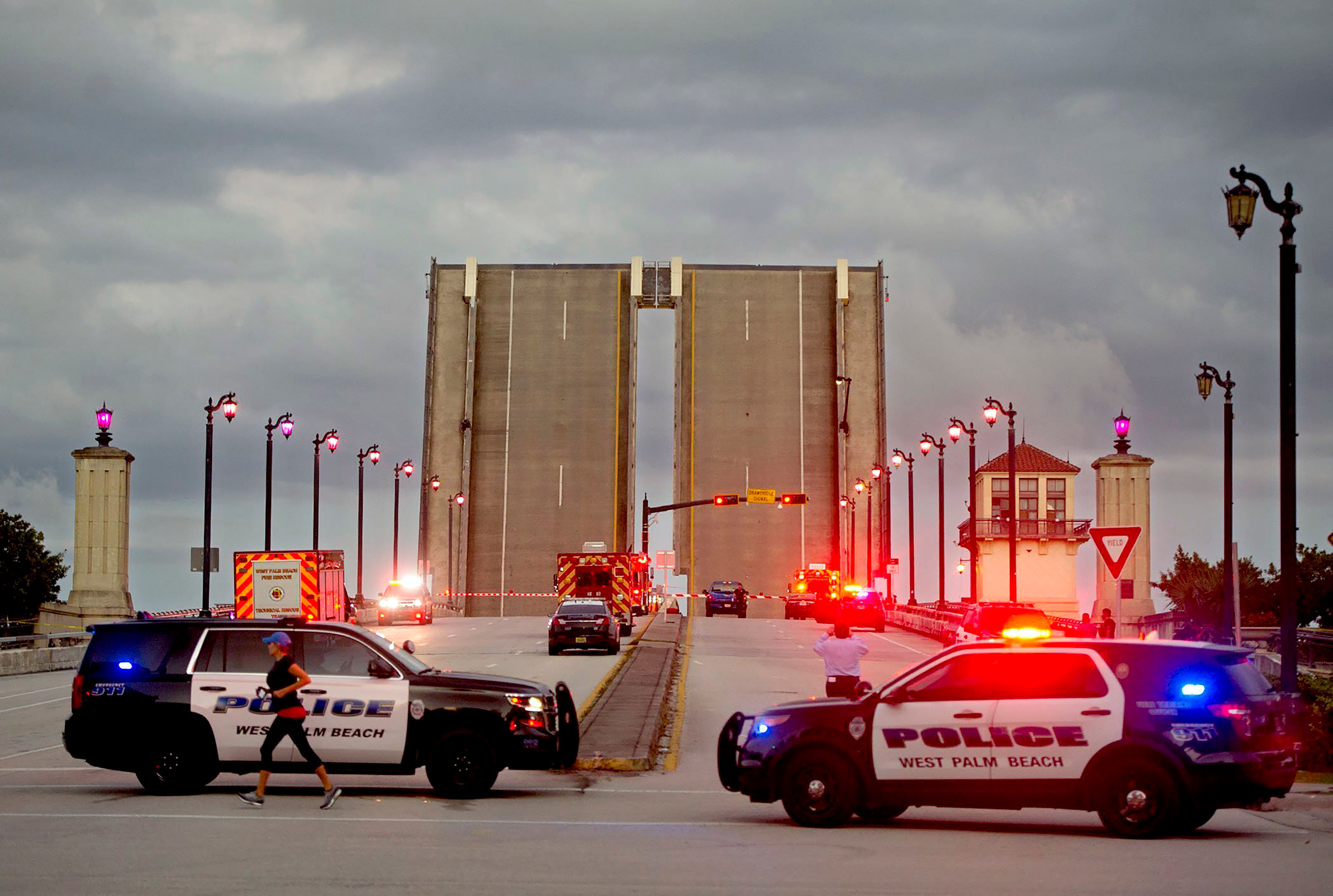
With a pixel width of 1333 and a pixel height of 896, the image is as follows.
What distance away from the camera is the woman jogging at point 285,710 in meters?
14.4

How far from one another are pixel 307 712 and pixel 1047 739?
22.3 ft

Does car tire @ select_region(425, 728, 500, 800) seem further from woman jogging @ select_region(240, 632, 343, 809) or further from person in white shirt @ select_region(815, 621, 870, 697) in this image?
person in white shirt @ select_region(815, 621, 870, 697)

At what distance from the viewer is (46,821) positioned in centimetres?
1323

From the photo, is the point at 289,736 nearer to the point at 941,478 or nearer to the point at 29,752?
the point at 29,752

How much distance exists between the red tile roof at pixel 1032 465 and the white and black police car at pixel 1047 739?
77.5 meters

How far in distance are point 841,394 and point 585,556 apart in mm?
23815

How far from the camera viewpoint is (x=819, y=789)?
44.1 feet

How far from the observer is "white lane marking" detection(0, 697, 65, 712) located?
90.7 ft

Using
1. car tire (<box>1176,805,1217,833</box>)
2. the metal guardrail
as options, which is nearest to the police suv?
car tire (<box>1176,805,1217,833</box>)

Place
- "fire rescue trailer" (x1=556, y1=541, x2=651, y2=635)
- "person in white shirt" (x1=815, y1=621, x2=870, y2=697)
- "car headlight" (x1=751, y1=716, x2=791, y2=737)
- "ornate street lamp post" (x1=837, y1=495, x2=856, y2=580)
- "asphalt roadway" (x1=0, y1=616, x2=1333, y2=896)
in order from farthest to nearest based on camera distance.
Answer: "ornate street lamp post" (x1=837, y1=495, x2=856, y2=580) → "fire rescue trailer" (x1=556, y1=541, x2=651, y2=635) → "person in white shirt" (x1=815, y1=621, x2=870, y2=697) → "car headlight" (x1=751, y1=716, x2=791, y2=737) → "asphalt roadway" (x1=0, y1=616, x2=1333, y2=896)

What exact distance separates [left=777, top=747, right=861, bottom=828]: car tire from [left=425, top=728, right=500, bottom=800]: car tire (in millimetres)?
3075

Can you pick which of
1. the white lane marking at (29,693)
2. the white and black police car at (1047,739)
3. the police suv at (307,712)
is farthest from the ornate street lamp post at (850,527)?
the white and black police car at (1047,739)

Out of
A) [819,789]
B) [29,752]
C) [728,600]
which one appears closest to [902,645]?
[728,600]

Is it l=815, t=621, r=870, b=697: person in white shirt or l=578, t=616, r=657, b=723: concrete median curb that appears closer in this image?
l=815, t=621, r=870, b=697: person in white shirt
